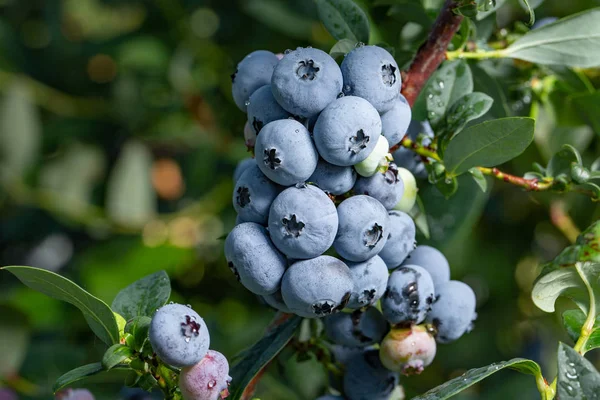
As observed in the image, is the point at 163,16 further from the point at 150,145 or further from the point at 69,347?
the point at 69,347

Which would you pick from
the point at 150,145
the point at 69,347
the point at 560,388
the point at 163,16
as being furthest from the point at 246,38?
the point at 560,388

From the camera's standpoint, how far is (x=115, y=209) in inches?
110

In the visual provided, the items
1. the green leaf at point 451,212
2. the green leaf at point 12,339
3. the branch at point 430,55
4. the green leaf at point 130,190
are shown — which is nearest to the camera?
the branch at point 430,55

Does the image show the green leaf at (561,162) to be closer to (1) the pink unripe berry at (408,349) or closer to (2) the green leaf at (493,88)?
(2) the green leaf at (493,88)

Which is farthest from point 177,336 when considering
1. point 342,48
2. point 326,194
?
point 342,48

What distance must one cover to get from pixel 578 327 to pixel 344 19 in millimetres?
731

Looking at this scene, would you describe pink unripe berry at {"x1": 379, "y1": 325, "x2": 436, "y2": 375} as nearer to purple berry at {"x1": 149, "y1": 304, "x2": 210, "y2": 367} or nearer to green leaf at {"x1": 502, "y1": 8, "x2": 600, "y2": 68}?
purple berry at {"x1": 149, "y1": 304, "x2": 210, "y2": 367}

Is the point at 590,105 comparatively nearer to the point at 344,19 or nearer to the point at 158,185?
the point at 344,19

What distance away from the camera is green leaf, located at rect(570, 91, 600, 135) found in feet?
5.17

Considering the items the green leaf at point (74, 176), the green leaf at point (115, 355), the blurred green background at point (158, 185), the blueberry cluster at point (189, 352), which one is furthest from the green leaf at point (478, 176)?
the green leaf at point (74, 176)

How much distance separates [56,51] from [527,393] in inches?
93.9

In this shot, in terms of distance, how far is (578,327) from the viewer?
1250mm

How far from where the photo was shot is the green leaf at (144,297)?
124cm

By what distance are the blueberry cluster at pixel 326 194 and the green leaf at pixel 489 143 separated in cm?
11
